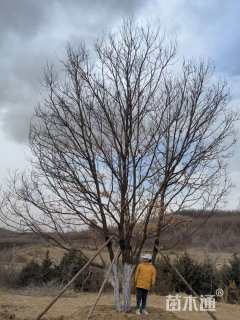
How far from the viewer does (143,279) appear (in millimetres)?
10711

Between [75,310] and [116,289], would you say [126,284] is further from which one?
[75,310]

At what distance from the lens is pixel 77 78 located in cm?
1160

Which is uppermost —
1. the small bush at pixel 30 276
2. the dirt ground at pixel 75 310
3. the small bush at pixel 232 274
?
the small bush at pixel 232 274

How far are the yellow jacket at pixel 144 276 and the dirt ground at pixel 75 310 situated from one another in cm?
62

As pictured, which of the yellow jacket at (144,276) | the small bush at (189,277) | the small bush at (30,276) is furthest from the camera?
the small bush at (30,276)

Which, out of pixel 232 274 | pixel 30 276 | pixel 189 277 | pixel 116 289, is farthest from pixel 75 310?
pixel 30 276

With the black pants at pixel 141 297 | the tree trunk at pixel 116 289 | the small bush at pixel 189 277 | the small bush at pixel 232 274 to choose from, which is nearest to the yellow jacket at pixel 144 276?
the black pants at pixel 141 297

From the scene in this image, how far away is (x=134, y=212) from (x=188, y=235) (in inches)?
64.1

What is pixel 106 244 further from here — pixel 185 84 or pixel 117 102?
pixel 185 84

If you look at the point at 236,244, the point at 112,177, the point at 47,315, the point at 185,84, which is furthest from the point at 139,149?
the point at 236,244

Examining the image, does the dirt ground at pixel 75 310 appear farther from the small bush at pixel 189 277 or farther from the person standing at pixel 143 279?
the small bush at pixel 189 277

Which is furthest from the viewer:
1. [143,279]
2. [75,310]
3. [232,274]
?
[232,274]

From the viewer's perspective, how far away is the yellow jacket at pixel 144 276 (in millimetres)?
10711

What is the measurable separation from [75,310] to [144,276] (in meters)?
2.50
